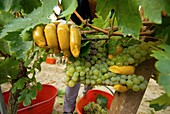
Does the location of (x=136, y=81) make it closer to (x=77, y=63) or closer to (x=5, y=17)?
(x=77, y=63)

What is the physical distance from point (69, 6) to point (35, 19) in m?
0.07

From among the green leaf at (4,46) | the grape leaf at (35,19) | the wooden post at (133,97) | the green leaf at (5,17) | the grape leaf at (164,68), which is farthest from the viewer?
the green leaf at (4,46)

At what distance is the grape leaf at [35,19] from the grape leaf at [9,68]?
36 cm

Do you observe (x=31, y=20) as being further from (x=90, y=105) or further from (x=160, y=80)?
(x=90, y=105)

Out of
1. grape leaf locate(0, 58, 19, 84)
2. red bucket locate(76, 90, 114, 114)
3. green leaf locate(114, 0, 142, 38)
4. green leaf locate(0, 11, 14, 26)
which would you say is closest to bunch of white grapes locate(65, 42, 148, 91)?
green leaf locate(114, 0, 142, 38)

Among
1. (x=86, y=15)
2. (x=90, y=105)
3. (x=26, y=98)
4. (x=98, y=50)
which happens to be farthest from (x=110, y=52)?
(x=90, y=105)

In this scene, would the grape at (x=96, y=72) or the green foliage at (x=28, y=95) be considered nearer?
the grape at (x=96, y=72)

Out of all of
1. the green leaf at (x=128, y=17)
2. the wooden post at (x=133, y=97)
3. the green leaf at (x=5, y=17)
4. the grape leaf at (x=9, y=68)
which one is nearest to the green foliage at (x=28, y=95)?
the grape leaf at (x=9, y=68)

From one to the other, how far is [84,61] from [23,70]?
441 mm

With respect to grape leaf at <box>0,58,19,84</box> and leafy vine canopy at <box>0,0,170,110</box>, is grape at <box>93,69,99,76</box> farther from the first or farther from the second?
grape leaf at <box>0,58,19,84</box>

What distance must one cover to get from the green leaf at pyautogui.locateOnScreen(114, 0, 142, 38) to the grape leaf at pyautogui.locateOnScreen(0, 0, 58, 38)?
0.10 metres

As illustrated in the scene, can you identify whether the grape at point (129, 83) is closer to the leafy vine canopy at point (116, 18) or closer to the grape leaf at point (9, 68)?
the leafy vine canopy at point (116, 18)

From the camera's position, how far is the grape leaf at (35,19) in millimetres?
356

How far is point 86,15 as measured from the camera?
1250 millimetres
